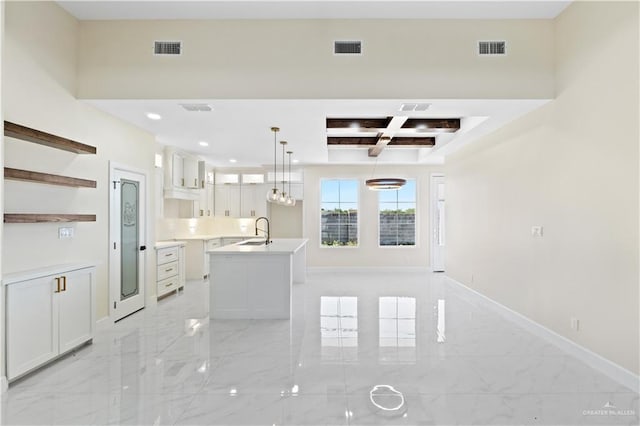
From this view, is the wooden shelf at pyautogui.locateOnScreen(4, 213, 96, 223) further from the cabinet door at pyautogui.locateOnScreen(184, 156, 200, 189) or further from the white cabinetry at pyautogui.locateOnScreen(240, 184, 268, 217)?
the white cabinetry at pyautogui.locateOnScreen(240, 184, 268, 217)

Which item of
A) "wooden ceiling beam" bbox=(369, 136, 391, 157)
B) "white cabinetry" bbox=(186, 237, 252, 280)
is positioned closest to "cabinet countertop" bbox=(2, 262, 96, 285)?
"white cabinetry" bbox=(186, 237, 252, 280)

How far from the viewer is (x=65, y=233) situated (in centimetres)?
386

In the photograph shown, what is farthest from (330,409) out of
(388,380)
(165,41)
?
(165,41)

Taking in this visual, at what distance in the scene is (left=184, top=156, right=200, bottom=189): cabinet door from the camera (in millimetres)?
7398

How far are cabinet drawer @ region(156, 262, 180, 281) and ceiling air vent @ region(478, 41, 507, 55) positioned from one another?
5.35 meters

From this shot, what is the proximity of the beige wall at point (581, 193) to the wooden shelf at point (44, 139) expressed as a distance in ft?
16.4

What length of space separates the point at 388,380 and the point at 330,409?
0.66 m

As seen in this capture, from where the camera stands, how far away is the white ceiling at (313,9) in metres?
3.71

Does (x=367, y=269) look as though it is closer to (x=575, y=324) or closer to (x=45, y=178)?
(x=575, y=324)

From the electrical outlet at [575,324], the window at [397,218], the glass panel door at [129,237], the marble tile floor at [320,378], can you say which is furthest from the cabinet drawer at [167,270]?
the electrical outlet at [575,324]

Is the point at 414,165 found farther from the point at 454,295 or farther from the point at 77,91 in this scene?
the point at 77,91

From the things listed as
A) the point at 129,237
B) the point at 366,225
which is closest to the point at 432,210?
the point at 366,225

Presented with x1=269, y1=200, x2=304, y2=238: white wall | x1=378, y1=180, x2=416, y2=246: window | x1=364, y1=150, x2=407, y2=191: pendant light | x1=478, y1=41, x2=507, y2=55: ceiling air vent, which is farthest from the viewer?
x1=269, y1=200, x2=304, y2=238: white wall

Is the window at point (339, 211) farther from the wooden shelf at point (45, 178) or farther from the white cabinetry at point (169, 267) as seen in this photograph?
the wooden shelf at point (45, 178)
